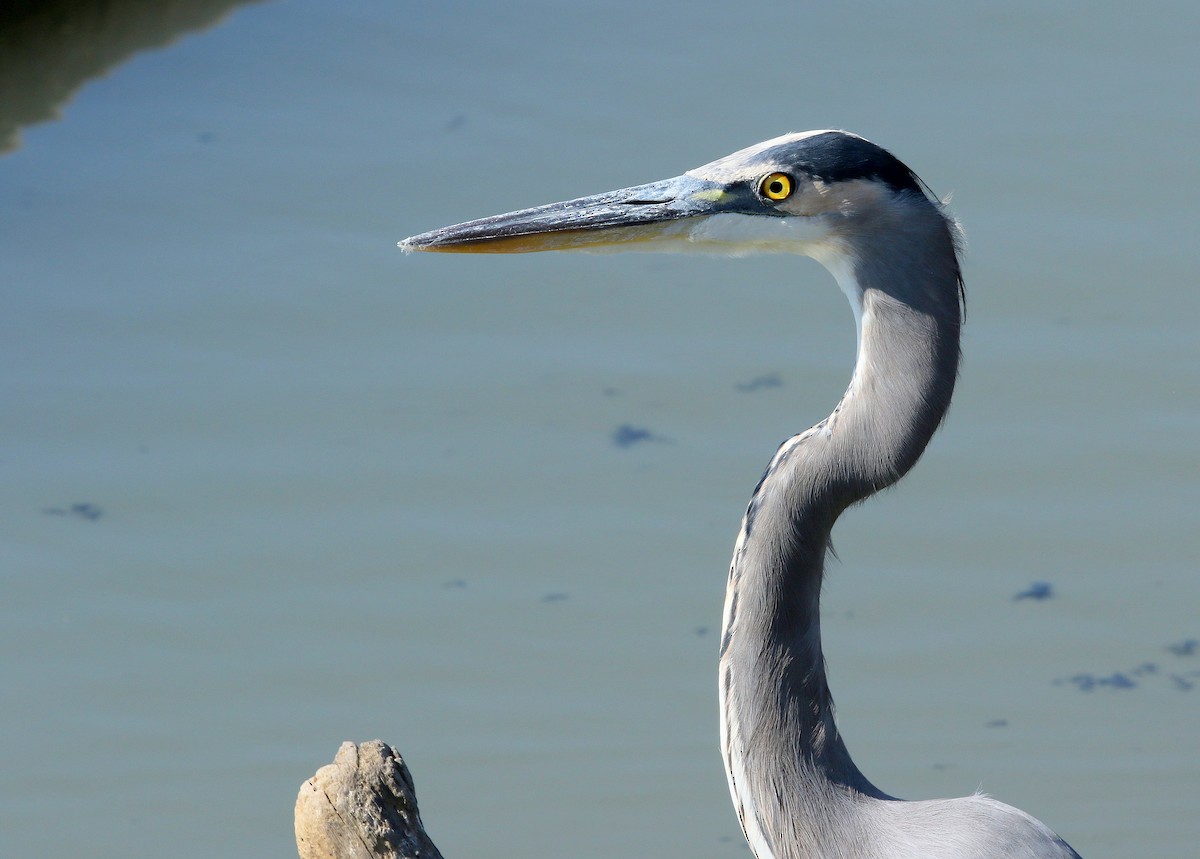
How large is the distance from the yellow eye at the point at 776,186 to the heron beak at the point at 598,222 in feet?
0.15

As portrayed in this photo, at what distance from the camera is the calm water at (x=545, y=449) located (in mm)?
3947

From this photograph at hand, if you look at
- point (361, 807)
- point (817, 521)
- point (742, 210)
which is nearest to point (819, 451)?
point (817, 521)

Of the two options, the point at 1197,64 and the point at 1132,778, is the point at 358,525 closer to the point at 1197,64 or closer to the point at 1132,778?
the point at 1132,778

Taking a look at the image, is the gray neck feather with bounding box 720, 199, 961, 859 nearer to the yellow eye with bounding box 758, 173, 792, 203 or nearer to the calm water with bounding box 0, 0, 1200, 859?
the yellow eye with bounding box 758, 173, 792, 203

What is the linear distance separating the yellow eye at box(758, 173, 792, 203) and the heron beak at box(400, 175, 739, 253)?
0.05 metres

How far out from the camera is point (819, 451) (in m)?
2.29

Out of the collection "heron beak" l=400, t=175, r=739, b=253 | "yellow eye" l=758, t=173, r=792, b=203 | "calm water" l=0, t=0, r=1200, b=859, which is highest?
"yellow eye" l=758, t=173, r=792, b=203

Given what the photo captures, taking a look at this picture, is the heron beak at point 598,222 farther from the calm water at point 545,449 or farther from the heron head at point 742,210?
the calm water at point 545,449

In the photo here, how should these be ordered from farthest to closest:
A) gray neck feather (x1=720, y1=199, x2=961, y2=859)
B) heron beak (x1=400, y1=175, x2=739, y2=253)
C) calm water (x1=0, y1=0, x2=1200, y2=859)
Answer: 1. calm water (x1=0, y1=0, x2=1200, y2=859)
2. heron beak (x1=400, y1=175, x2=739, y2=253)
3. gray neck feather (x1=720, y1=199, x2=961, y2=859)

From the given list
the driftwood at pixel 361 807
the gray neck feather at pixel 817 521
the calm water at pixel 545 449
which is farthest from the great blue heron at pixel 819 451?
the calm water at pixel 545 449

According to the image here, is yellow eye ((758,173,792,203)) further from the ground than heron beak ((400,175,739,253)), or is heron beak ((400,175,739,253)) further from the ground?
yellow eye ((758,173,792,203))

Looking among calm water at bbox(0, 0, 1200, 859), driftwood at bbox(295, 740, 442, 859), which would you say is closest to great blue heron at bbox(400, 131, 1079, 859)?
driftwood at bbox(295, 740, 442, 859)

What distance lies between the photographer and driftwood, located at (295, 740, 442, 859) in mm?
2338

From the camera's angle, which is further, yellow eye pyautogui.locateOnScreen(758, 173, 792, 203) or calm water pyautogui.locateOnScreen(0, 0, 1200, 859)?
calm water pyautogui.locateOnScreen(0, 0, 1200, 859)
